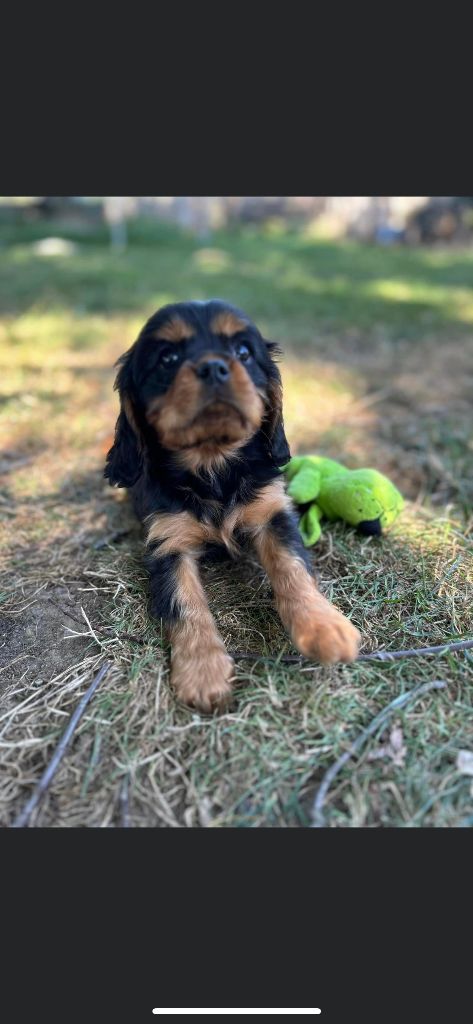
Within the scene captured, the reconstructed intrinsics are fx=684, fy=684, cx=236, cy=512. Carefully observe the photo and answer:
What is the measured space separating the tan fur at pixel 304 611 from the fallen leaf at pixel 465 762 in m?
0.50

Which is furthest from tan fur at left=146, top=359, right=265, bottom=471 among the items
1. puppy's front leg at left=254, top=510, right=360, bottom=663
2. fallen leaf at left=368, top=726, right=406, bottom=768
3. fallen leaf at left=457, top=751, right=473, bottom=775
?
fallen leaf at left=457, top=751, right=473, bottom=775

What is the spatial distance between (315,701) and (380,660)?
36 centimetres

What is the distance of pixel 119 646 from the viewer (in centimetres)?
292

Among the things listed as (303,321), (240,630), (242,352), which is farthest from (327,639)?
(303,321)

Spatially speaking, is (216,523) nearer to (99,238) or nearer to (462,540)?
(462,540)

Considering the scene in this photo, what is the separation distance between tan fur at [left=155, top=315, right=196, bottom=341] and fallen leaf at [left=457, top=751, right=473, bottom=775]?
1958 millimetres

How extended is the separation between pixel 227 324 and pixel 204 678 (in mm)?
1515

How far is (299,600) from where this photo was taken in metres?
2.83

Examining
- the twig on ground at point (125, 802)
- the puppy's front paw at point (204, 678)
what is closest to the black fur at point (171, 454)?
the puppy's front paw at point (204, 678)

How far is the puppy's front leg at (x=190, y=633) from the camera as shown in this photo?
257cm

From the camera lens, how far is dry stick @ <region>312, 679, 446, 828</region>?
2207mm

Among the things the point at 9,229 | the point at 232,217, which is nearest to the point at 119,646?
the point at 9,229

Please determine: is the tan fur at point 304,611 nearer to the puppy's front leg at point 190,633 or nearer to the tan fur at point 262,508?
the tan fur at point 262,508

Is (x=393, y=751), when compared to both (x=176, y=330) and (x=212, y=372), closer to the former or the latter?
(x=212, y=372)
